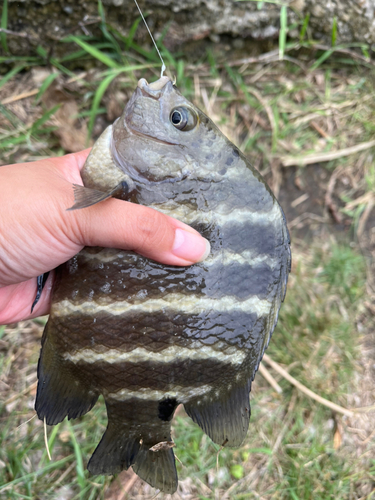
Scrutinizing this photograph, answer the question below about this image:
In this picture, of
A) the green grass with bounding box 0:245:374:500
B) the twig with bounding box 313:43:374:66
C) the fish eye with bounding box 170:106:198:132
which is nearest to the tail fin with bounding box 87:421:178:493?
the green grass with bounding box 0:245:374:500

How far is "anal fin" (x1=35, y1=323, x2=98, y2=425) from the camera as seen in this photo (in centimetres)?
134

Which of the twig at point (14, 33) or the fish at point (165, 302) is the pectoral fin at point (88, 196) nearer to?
the fish at point (165, 302)

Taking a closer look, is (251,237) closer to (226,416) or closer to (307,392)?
(226,416)

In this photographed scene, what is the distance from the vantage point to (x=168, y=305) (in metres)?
1.20

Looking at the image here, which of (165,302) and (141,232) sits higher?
(141,232)

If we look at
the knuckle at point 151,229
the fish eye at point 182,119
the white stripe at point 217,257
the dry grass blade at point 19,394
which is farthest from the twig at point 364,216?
the dry grass blade at point 19,394

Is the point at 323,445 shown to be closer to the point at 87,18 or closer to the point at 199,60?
the point at 199,60

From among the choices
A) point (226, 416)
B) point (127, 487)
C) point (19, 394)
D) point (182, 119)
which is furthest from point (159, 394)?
point (19, 394)

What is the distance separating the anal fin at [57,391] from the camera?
1337 millimetres

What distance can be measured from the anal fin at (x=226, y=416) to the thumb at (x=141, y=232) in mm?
518

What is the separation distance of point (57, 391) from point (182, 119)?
41.9 inches

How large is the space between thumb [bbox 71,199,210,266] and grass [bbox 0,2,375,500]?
4.20 feet

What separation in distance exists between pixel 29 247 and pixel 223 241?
2.17 feet

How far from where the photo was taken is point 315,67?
2668mm
